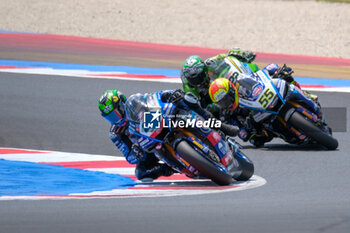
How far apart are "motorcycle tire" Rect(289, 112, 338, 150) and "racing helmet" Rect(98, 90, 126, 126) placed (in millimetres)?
2767

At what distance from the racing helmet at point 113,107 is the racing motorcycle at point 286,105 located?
2286 millimetres

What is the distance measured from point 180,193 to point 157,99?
3.55ft

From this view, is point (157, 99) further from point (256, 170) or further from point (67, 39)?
point (67, 39)

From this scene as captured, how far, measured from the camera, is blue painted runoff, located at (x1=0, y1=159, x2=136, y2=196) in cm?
757

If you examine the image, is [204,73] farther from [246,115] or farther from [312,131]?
[312,131]

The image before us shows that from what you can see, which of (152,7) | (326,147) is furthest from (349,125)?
(152,7)

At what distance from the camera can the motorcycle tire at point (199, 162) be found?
7.45m

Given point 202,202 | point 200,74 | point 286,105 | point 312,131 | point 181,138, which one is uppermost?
point 200,74

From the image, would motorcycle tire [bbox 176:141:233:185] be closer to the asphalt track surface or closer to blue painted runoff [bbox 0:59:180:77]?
the asphalt track surface

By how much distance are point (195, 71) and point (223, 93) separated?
1002 millimetres

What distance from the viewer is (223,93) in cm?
820

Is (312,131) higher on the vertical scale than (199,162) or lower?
higher

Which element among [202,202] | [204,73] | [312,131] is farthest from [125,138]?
[312,131]

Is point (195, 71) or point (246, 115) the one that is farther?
point (246, 115)
